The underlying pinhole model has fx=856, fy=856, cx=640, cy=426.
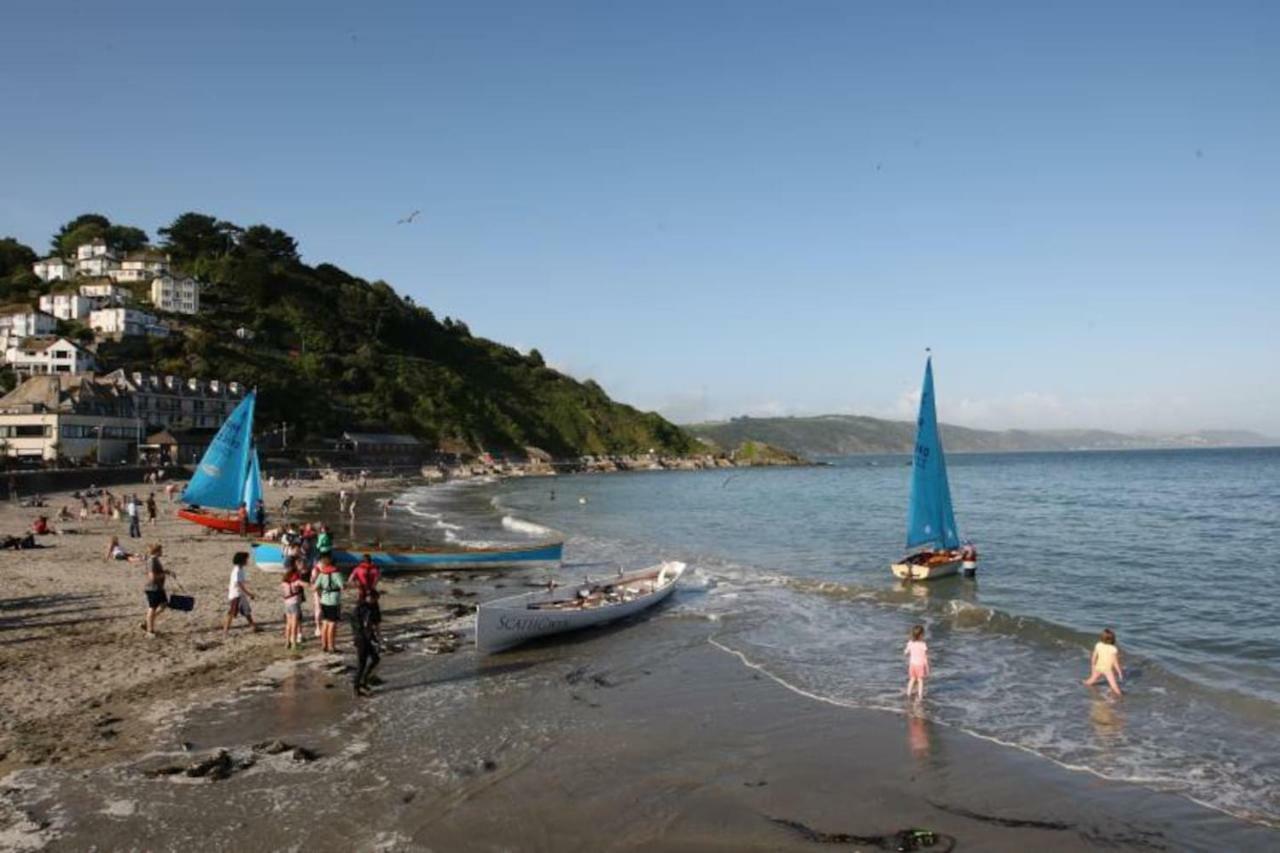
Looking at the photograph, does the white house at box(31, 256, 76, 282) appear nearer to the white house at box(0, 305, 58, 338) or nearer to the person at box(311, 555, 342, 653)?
the white house at box(0, 305, 58, 338)

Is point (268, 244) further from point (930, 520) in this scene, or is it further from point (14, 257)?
point (930, 520)

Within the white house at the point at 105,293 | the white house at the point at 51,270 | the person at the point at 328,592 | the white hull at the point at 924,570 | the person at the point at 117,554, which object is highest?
the white house at the point at 51,270

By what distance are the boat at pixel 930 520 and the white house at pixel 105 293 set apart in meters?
113

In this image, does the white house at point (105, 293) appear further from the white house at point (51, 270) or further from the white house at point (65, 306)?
the white house at point (51, 270)

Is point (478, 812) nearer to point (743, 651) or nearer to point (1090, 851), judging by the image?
point (1090, 851)

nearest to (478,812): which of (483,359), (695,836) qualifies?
(695,836)

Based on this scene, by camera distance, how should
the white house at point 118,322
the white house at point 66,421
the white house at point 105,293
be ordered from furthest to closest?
the white house at point 105,293, the white house at point 118,322, the white house at point 66,421

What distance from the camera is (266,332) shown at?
436 feet

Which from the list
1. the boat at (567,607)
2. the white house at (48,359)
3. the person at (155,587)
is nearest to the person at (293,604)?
the person at (155,587)

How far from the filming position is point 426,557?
2944cm

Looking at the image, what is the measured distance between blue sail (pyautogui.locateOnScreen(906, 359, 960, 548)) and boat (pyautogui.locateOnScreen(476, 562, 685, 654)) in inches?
334

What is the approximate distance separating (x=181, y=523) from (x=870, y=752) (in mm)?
37626

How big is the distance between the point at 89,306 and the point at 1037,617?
12430 cm

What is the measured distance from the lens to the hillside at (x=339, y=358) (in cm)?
11169
